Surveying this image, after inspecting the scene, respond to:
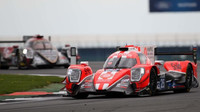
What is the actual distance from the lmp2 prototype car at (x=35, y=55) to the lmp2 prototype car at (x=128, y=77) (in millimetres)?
18027

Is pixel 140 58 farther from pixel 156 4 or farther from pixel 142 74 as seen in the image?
pixel 156 4

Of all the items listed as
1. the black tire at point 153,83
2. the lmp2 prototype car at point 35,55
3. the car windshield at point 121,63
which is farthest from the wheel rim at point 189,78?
the lmp2 prototype car at point 35,55

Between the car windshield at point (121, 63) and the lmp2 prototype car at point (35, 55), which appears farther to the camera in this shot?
the lmp2 prototype car at point (35, 55)

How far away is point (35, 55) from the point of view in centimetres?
3566

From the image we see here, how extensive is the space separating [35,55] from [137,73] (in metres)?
20.6

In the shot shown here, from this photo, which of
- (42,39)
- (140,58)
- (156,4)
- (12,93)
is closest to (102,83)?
(140,58)

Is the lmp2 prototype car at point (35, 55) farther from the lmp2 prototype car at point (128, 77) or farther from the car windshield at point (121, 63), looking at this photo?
the car windshield at point (121, 63)

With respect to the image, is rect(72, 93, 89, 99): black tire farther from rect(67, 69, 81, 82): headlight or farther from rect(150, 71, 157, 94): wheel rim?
rect(150, 71, 157, 94): wheel rim

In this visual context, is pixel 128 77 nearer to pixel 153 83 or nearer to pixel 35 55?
pixel 153 83

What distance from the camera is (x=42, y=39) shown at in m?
37.0

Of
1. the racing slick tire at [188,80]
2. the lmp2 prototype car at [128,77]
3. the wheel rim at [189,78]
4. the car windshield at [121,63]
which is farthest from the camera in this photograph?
the wheel rim at [189,78]

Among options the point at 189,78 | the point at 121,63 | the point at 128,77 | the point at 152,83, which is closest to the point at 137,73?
the point at 128,77

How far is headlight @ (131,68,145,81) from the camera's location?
51.2ft

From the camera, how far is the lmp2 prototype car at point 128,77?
15.6 metres
